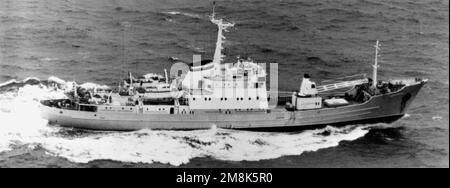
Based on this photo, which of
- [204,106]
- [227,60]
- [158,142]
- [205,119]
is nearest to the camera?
[158,142]

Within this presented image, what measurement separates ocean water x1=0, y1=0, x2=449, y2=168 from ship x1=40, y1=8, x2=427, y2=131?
845mm

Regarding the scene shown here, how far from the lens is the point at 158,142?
3934 centimetres

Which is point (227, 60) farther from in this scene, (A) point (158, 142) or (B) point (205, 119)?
(A) point (158, 142)

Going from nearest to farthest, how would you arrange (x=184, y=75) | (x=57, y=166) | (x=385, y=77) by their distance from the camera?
(x=57, y=166)
(x=184, y=75)
(x=385, y=77)

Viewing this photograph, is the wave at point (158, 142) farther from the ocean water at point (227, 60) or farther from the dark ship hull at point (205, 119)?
the dark ship hull at point (205, 119)

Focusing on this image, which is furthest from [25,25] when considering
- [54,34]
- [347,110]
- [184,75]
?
[347,110]

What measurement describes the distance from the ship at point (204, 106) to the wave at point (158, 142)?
2.35 ft

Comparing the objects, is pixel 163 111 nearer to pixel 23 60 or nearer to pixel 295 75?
pixel 295 75

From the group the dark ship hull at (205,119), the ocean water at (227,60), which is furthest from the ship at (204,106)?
the ocean water at (227,60)

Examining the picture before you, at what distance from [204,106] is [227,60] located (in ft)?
42.1

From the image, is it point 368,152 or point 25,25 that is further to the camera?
point 25,25

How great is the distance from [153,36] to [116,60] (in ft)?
22.1

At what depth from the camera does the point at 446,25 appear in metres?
62.0

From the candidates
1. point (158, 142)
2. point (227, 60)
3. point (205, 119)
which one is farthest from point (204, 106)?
point (227, 60)
